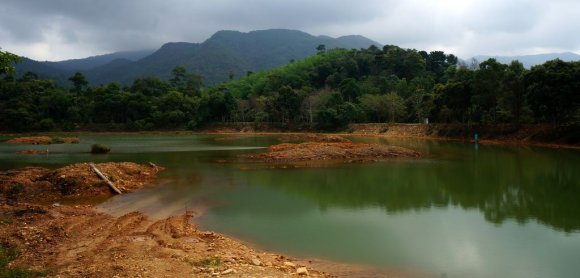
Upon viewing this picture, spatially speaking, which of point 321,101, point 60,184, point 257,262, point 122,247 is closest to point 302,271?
point 257,262

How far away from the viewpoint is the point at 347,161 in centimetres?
2878

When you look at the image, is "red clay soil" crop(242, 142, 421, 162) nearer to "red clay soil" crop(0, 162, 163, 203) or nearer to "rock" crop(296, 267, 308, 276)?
"red clay soil" crop(0, 162, 163, 203)

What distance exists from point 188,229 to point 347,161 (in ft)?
60.4

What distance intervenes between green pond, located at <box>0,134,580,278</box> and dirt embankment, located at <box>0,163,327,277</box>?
3.65ft

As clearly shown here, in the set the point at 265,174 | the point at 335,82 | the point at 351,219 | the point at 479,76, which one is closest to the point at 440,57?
the point at 335,82

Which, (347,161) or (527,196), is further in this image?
(347,161)

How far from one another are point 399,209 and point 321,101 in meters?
63.9

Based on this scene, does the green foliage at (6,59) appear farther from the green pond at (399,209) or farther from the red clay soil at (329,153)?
the red clay soil at (329,153)

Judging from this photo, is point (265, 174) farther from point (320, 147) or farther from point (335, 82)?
point (335, 82)

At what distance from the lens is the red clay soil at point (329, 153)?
29.6 m

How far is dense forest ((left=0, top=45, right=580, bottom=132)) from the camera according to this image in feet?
163

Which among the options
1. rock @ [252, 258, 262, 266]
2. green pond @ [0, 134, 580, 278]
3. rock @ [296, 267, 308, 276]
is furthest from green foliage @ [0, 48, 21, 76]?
rock @ [296, 267, 308, 276]

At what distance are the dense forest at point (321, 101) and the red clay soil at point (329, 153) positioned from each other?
20446mm

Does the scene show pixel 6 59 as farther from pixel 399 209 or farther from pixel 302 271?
pixel 399 209
